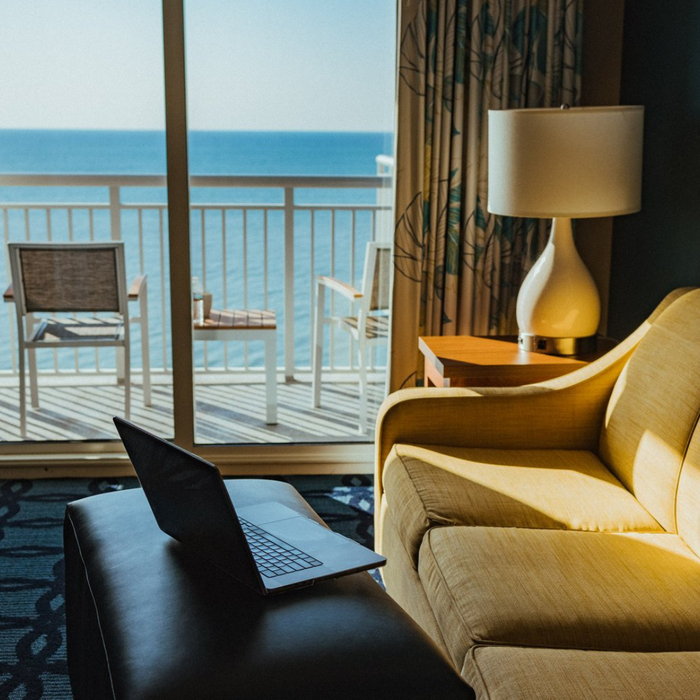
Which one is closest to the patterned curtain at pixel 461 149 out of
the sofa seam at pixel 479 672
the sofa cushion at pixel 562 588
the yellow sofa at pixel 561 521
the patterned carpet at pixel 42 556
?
the patterned carpet at pixel 42 556

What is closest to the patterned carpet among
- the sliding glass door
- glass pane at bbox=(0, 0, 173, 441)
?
the sliding glass door

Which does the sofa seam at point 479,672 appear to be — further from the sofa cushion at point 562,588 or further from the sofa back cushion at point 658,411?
the sofa back cushion at point 658,411

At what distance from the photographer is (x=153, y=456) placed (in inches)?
65.8

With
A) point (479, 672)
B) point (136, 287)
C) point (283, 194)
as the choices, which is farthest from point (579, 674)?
point (136, 287)

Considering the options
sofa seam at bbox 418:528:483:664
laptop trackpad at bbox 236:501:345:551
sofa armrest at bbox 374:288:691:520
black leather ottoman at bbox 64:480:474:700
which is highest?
sofa armrest at bbox 374:288:691:520

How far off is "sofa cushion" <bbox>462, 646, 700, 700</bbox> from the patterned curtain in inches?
76.9

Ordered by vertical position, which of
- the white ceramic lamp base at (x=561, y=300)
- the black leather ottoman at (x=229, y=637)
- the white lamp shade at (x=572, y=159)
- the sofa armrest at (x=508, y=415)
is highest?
the white lamp shade at (x=572, y=159)

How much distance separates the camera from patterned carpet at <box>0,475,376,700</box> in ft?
7.07

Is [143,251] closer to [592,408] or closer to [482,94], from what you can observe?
[482,94]

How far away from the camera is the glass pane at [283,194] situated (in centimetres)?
320

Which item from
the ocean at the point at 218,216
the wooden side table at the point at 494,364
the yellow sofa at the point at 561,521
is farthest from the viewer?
the ocean at the point at 218,216

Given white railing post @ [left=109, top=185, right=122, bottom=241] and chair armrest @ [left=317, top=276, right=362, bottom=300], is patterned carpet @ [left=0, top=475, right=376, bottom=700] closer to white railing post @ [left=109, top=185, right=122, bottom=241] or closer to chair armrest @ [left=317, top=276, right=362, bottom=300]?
chair armrest @ [left=317, top=276, right=362, bottom=300]

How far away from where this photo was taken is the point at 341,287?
11.6 ft

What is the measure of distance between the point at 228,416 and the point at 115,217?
93 cm
